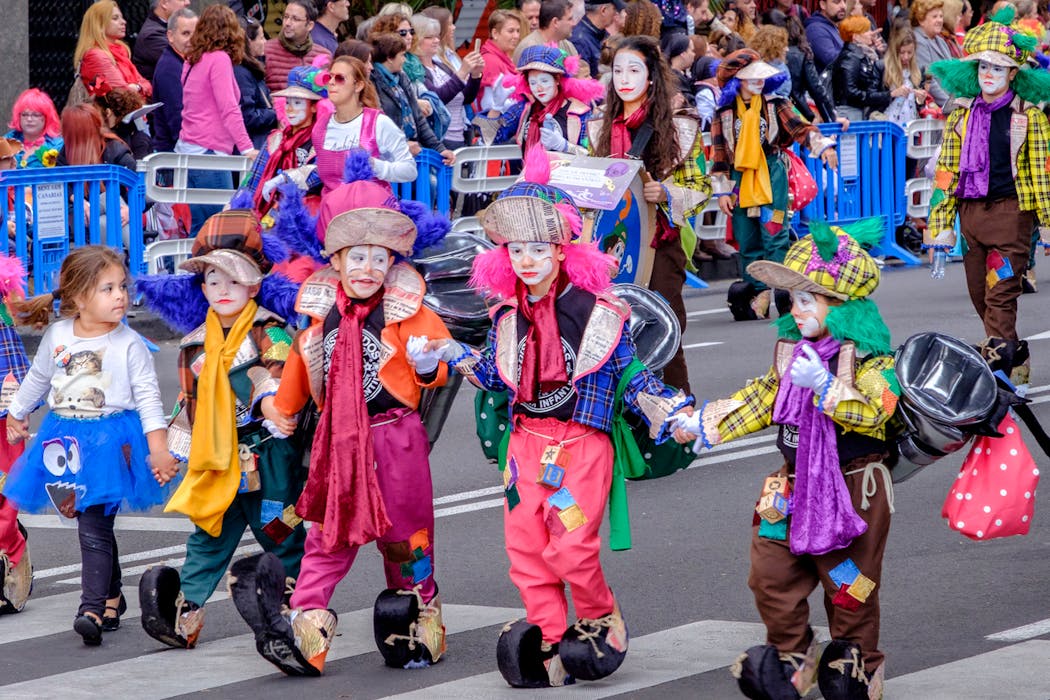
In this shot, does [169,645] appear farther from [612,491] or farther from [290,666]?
[612,491]

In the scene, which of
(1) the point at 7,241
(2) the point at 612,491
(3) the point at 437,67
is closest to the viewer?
(2) the point at 612,491

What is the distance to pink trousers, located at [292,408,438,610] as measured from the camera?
21.6 feet

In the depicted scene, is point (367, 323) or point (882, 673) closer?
point (882, 673)

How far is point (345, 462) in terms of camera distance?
6.51 m

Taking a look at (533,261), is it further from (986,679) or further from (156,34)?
(156,34)

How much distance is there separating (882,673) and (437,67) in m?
10.2

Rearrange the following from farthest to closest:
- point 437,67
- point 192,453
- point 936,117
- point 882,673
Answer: point 936,117, point 437,67, point 192,453, point 882,673

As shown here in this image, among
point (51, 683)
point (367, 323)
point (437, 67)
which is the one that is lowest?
point (51, 683)

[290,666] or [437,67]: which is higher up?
[437,67]

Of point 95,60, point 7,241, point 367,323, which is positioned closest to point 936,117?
point 95,60

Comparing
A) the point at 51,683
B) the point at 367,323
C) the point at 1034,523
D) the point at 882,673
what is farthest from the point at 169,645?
the point at 1034,523

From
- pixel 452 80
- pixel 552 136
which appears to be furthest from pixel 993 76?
pixel 452 80

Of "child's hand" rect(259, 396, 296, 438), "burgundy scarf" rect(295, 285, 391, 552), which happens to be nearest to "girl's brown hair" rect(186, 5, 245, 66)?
"child's hand" rect(259, 396, 296, 438)

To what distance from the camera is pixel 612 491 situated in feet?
21.1
